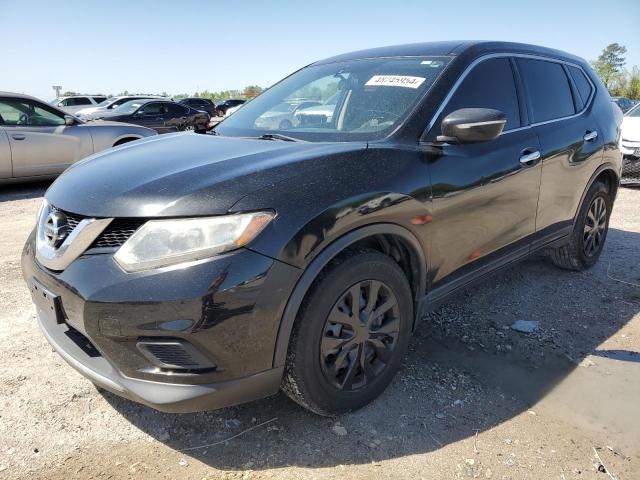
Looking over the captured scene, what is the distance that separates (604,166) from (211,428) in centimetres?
357

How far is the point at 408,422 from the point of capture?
2.37m

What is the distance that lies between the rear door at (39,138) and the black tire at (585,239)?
7.07 metres

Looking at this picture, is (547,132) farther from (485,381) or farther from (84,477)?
(84,477)

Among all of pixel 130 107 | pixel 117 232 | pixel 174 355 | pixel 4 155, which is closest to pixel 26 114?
pixel 4 155

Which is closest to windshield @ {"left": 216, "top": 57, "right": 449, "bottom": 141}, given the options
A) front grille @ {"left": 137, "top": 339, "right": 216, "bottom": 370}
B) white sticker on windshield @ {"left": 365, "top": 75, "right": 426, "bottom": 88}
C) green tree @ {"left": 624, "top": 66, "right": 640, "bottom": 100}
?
white sticker on windshield @ {"left": 365, "top": 75, "right": 426, "bottom": 88}

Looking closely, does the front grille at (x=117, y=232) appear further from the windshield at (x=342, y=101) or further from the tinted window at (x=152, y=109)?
the tinted window at (x=152, y=109)

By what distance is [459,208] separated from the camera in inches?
102

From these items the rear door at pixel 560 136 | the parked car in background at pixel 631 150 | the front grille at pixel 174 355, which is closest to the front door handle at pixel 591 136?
the rear door at pixel 560 136

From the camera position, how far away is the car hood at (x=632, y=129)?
796 centimetres

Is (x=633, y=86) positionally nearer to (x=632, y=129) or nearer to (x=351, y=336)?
(x=632, y=129)

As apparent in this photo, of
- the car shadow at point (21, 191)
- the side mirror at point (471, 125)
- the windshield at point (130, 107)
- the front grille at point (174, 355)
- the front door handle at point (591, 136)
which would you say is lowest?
the car shadow at point (21, 191)

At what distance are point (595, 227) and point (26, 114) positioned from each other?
778cm

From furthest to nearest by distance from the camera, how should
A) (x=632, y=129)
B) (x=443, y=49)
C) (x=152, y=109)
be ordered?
(x=152, y=109), (x=632, y=129), (x=443, y=49)

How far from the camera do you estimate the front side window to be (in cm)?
732
